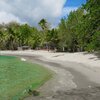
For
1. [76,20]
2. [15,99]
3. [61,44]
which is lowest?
[15,99]

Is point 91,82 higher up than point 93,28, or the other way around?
point 93,28

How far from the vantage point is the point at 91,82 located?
25750 mm

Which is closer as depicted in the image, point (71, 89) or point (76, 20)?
point (71, 89)

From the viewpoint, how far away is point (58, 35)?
7356 cm

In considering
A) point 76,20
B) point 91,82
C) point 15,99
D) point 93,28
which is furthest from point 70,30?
point 15,99

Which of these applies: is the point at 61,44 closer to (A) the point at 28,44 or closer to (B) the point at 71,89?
(A) the point at 28,44

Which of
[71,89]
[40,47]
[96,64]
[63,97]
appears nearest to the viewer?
[63,97]

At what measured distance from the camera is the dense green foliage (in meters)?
39.2

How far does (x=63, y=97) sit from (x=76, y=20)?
50.9 m

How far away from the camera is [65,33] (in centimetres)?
6956

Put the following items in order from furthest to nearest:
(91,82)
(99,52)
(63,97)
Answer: (99,52) → (91,82) → (63,97)

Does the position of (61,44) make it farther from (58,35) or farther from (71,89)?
(71,89)

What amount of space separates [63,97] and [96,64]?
20.8 m

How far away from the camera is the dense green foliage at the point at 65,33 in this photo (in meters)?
39.2
